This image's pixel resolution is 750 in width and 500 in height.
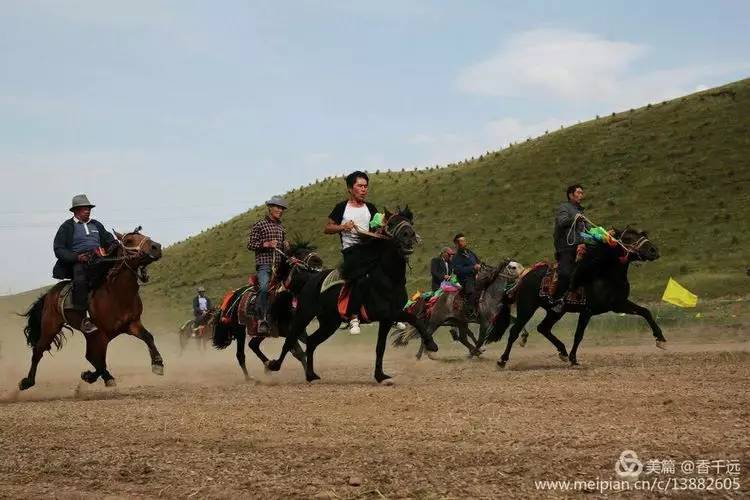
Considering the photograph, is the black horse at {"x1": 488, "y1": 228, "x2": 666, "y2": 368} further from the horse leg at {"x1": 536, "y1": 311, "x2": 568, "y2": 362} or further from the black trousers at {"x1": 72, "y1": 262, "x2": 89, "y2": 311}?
the black trousers at {"x1": 72, "y1": 262, "x2": 89, "y2": 311}

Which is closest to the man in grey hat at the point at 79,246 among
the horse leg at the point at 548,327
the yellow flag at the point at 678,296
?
the horse leg at the point at 548,327

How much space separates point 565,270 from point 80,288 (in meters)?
8.19

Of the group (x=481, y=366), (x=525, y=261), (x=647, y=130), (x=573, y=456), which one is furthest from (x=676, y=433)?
(x=647, y=130)

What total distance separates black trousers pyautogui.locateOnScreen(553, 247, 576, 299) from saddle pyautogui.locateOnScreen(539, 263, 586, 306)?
0.10 meters

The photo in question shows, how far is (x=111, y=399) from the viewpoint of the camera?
1356 centimetres

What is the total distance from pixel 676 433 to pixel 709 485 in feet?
6.08

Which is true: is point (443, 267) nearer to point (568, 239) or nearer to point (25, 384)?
point (568, 239)

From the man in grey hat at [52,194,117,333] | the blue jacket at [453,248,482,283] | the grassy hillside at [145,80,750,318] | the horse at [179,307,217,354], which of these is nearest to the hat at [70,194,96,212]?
the man in grey hat at [52,194,117,333]

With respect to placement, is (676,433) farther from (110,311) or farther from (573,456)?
(110,311)

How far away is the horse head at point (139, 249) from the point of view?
14.2 m

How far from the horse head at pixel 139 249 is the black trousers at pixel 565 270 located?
7.03 m

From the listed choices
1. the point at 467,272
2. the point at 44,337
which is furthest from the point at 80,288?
the point at 467,272

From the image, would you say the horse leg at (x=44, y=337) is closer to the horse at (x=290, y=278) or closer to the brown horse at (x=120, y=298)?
the brown horse at (x=120, y=298)

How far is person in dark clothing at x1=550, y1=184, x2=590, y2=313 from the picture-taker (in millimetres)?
16703
